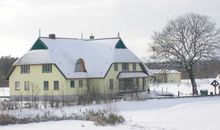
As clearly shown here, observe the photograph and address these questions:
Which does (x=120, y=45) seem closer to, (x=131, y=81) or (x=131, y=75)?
(x=131, y=75)

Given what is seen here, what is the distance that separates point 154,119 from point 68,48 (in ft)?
118

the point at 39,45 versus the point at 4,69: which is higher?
the point at 39,45

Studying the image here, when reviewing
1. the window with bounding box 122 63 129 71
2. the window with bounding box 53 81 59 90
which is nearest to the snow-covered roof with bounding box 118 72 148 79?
the window with bounding box 122 63 129 71

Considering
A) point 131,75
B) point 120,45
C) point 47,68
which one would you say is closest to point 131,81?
point 131,75

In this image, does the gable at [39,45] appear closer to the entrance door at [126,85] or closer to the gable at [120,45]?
the gable at [120,45]

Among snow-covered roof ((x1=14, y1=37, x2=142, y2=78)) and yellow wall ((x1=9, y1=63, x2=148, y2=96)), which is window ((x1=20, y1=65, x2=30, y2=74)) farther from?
snow-covered roof ((x1=14, y1=37, x2=142, y2=78))

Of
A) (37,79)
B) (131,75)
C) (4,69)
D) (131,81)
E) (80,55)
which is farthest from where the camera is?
(4,69)

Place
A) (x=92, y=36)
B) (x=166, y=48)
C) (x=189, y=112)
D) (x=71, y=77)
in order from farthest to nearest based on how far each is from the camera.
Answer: (x=92, y=36) < (x=166, y=48) < (x=71, y=77) < (x=189, y=112)

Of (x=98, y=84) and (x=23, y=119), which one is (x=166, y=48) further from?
(x=23, y=119)

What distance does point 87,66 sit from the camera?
6644cm

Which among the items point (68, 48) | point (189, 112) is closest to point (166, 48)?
point (68, 48)

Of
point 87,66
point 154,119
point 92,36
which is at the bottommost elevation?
point 154,119

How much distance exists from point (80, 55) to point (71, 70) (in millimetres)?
4011

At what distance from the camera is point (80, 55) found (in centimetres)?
6788
